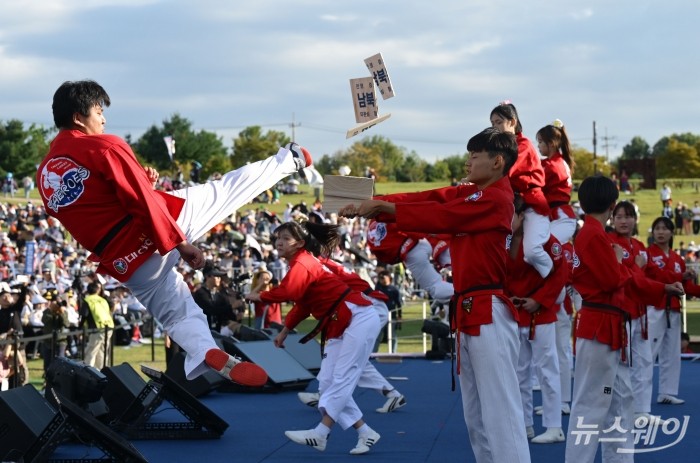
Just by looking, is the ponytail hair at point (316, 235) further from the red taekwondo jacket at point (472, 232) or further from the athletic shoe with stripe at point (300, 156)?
the red taekwondo jacket at point (472, 232)

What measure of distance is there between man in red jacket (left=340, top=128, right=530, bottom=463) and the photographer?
856 centimetres

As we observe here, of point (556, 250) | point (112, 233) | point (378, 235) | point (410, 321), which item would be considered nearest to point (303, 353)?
point (378, 235)

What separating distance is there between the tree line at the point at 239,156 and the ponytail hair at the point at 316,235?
5557 centimetres

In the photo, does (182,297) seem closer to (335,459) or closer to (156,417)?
(335,459)

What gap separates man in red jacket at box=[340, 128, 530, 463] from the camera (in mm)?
5191

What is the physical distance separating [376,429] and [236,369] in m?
3.33

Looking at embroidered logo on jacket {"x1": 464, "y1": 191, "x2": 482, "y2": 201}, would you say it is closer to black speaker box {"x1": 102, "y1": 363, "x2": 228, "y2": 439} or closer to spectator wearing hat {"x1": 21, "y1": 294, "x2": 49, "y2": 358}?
black speaker box {"x1": 102, "y1": 363, "x2": 228, "y2": 439}

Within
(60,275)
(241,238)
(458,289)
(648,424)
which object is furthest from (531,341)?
(241,238)

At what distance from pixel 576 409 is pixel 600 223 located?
3.83ft

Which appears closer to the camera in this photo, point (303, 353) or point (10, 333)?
point (10, 333)

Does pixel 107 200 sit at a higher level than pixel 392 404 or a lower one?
higher

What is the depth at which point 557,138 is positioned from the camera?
8578 millimetres

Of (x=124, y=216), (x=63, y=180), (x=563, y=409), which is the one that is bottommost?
(x=563, y=409)

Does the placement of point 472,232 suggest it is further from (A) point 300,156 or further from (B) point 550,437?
(B) point 550,437
